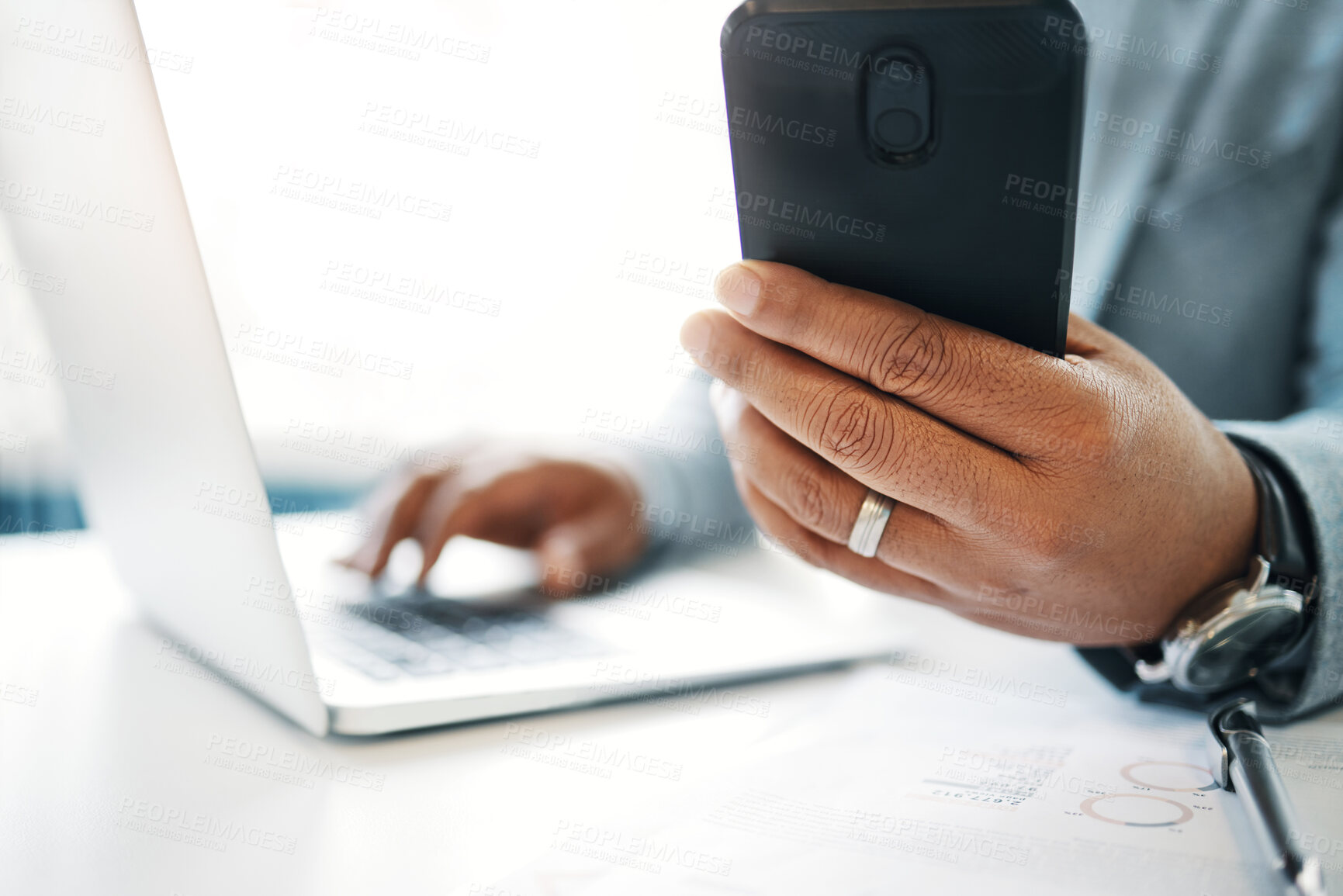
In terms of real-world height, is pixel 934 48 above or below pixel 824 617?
above

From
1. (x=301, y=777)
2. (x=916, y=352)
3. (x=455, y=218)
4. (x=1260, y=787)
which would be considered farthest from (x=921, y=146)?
(x=455, y=218)

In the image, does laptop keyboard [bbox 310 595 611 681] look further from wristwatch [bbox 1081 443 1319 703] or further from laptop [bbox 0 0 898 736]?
wristwatch [bbox 1081 443 1319 703]

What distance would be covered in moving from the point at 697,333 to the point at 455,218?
2.23 ft

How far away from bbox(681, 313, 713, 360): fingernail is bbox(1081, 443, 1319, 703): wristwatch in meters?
0.26

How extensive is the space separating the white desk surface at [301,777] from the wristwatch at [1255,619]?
27 mm

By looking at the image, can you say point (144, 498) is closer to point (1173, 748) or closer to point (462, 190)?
point (1173, 748)

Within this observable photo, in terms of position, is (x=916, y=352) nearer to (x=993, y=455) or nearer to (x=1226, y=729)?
(x=993, y=455)

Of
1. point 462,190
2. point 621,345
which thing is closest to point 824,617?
point 621,345

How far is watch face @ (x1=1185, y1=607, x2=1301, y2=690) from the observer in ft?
1.15

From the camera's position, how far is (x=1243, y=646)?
14.0 inches

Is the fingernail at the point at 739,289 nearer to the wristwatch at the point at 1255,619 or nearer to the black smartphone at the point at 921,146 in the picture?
the black smartphone at the point at 921,146

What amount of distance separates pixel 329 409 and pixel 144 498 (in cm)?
65

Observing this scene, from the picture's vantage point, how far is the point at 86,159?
1.03 ft

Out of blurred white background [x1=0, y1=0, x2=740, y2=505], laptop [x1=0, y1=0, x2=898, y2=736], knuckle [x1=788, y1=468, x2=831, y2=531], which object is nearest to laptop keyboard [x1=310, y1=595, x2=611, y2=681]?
laptop [x1=0, y1=0, x2=898, y2=736]
